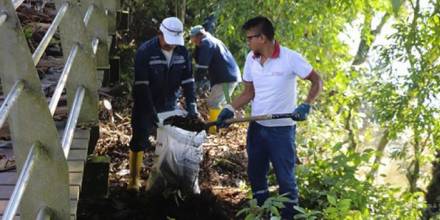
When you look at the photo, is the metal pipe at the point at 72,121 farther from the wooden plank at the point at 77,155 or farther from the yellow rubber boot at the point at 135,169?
the yellow rubber boot at the point at 135,169

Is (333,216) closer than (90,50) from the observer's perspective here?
No

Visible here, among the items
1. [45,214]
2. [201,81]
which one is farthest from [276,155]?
[201,81]

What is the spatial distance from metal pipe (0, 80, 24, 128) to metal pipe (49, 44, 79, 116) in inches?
10.1

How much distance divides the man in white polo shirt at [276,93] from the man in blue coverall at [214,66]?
173 centimetres

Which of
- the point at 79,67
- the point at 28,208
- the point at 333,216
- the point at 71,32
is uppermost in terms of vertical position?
the point at 71,32

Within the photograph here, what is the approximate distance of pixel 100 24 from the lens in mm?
4094

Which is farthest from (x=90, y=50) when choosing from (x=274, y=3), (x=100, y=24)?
(x=274, y=3)

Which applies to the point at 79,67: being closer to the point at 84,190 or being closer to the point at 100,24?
the point at 84,190

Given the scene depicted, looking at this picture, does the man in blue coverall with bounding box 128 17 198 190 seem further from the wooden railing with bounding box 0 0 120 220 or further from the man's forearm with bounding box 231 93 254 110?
the wooden railing with bounding box 0 0 120 220

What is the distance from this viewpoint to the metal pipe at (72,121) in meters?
2.31

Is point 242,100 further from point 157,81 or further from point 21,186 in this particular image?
point 21,186

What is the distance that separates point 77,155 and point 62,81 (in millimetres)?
627

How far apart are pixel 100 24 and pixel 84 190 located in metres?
1.41

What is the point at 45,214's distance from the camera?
204 centimetres
